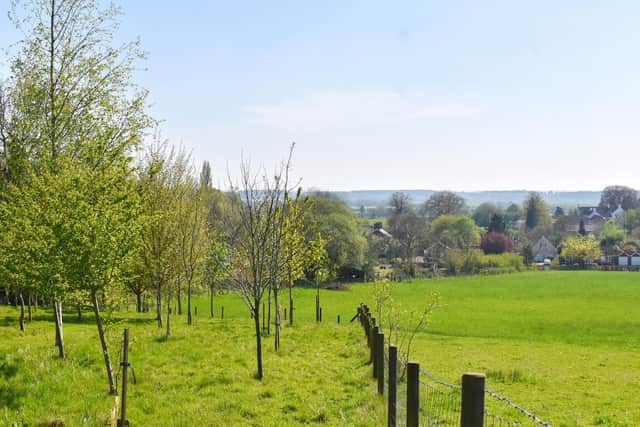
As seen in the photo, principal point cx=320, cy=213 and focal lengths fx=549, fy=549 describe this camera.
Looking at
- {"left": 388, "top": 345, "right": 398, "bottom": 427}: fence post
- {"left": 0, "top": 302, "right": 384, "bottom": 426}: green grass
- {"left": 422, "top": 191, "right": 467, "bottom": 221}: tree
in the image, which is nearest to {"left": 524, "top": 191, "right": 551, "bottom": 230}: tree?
{"left": 422, "top": 191, "right": 467, "bottom": 221}: tree

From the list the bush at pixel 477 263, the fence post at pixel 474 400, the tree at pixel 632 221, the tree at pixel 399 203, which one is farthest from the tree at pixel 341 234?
the tree at pixel 632 221

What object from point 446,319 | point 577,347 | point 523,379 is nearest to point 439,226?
point 446,319

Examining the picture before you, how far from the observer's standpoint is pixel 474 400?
4.27 m

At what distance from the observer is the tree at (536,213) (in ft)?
491

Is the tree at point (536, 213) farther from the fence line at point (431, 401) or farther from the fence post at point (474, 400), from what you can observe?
the fence post at point (474, 400)

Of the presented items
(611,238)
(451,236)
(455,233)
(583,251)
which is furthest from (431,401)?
(611,238)

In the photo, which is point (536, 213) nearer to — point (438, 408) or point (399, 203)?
point (399, 203)

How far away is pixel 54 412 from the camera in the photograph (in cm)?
1034

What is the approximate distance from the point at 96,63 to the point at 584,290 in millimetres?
58525

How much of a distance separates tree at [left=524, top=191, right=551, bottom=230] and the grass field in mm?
122131

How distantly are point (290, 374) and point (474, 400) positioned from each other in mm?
10471

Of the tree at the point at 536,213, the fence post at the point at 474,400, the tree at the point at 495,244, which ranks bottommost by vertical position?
the tree at the point at 495,244

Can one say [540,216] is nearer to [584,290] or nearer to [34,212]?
[584,290]

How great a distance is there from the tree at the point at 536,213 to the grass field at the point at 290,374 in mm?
122131
